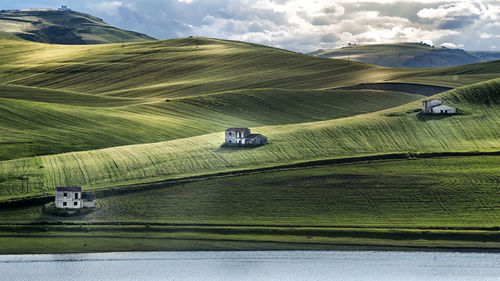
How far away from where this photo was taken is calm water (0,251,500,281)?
185 feet

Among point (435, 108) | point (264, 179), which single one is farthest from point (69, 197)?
point (435, 108)

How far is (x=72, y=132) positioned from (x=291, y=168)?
4195 cm

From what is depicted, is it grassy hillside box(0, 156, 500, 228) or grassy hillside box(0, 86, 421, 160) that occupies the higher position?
grassy hillside box(0, 86, 421, 160)

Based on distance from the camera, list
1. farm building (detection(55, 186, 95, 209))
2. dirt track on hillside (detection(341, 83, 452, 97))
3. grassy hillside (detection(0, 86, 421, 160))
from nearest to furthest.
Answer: farm building (detection(55, 186, 95, 209)), grassy hillside (detection(0, 86, 421, 160)), dirt track on hillside (detection(341, 83, 452, 97))

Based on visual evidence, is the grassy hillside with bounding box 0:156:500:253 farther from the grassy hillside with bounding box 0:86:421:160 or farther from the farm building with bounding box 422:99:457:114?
the farm building with bounding box 422:99:457:114

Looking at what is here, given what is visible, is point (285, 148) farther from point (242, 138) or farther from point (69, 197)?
point (69, 197)

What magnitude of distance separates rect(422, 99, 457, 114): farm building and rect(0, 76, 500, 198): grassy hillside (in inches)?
73.5

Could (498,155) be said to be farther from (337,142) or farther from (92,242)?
(92,242)

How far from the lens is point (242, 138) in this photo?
9438cm

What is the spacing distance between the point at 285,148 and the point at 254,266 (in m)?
36.0

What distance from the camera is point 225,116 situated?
138625mm

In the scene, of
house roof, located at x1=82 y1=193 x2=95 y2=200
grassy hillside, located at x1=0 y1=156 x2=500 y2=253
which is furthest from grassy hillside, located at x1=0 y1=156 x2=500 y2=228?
house roof, located at x1=82 y1=193 x2=95 y2=200

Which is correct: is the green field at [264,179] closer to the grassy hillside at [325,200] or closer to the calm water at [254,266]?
the grassy hillside at [325,200]

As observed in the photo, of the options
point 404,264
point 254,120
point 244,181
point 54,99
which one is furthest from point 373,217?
point 54,99
